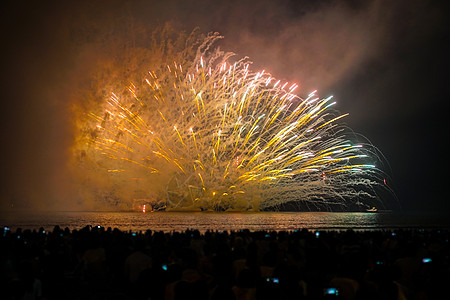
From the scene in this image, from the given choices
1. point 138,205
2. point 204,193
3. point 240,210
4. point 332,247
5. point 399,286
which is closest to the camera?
point 399,286

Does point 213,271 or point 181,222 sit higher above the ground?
point 181,222

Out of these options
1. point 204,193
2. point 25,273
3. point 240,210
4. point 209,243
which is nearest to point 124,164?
point 204,193

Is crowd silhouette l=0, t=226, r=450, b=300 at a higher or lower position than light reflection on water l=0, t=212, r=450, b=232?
lower

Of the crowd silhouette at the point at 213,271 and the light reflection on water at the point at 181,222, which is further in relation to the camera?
the light reflection on water at the point at 181,222

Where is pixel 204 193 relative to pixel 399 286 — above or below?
above

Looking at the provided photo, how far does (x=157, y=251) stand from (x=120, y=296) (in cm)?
772

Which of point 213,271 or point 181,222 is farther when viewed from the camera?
point 181,222

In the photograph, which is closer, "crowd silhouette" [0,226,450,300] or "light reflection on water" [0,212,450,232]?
"crowd silhouette" [0,226,450,300]

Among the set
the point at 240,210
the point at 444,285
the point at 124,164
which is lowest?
the point at 444,285

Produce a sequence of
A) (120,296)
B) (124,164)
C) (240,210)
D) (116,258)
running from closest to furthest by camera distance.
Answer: (120,296)
(116,258)
(124,164)
(240,210)

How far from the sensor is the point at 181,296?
8641mm

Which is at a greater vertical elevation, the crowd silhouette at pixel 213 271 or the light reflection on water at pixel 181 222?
the light reflection on water at pixel 181 222

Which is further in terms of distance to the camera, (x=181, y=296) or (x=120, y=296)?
(x=181, y=296)

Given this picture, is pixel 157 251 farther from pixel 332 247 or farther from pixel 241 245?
pixel 332 247
